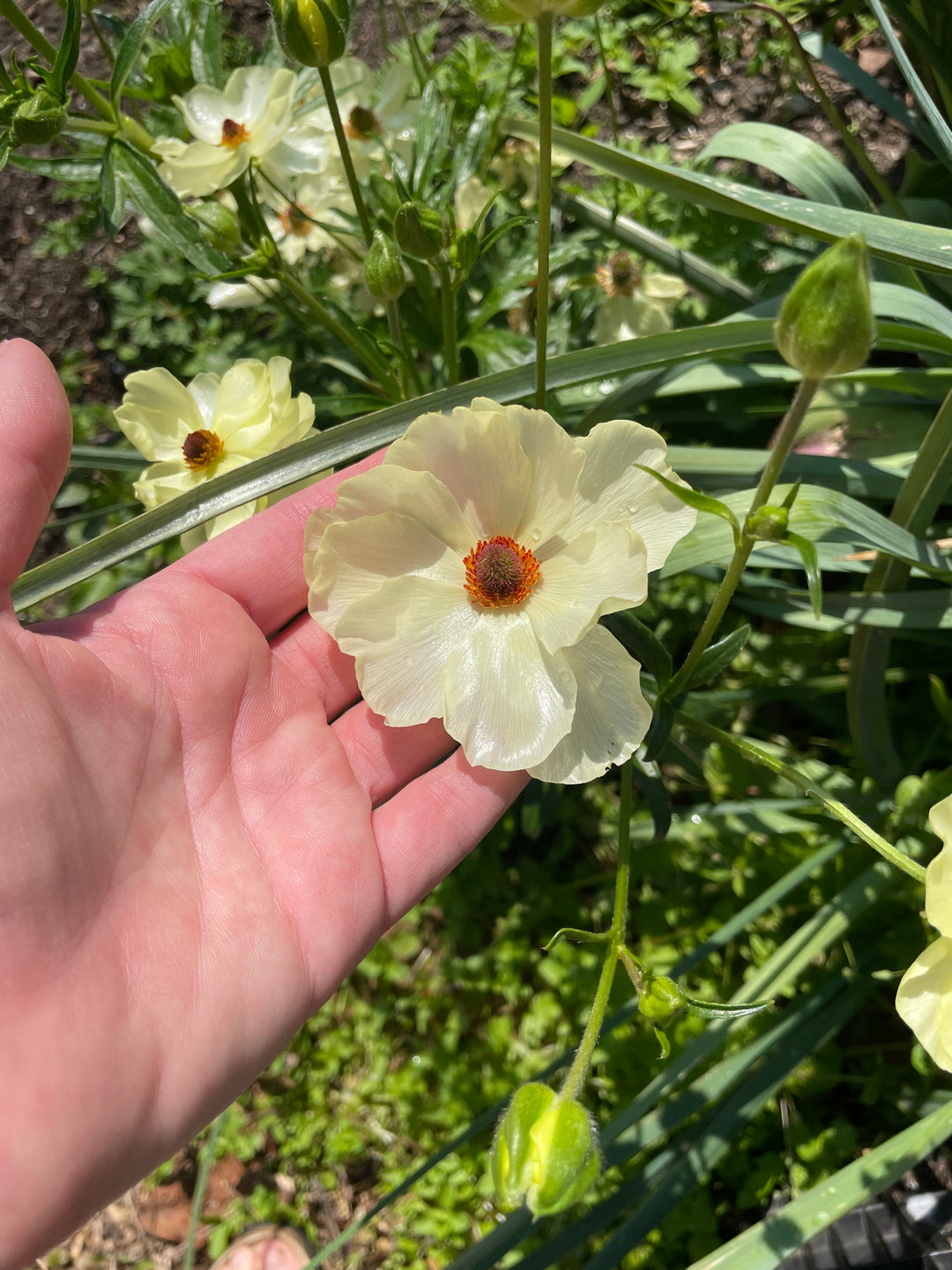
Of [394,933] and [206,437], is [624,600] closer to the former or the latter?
[206,437]

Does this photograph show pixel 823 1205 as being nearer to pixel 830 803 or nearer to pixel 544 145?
pixel 830 803

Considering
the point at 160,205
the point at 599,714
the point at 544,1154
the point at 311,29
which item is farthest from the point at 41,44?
the point at 544,1154

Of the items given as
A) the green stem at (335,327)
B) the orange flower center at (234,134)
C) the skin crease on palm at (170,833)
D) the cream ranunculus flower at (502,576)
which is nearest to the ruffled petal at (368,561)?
the cream ranunculus flower at (502,576)

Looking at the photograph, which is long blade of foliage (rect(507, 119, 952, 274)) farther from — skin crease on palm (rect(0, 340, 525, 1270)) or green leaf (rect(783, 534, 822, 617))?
skin crease on palm (rect(0, 340, 525, 1270))

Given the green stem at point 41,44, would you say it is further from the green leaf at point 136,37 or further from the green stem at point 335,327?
the green stem at point 335,327

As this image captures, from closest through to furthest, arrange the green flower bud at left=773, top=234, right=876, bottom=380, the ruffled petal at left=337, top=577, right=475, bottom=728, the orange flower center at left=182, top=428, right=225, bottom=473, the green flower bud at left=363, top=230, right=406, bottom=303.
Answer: the green flower bud at left=773, top=234, right=876, bottom=380, the ruffled petal at left=337, top=577, right=475, bottom=728, the green flower bud at left=363, top=230, right=406, bottom=303, the orange flower center at left=182, top=428, right=225, bottom=473

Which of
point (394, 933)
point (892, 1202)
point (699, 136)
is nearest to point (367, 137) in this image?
point (699, 136)

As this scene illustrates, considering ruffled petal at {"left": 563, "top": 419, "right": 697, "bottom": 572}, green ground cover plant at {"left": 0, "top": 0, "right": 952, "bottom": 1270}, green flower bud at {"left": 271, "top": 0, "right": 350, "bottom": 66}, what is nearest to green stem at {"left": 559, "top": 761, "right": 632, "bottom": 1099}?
green ground cover plant at {"left": 0, "top": 0, "right": 952, "bottom": 1270}
